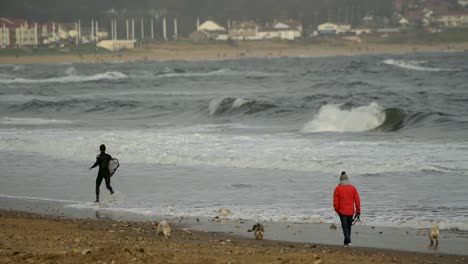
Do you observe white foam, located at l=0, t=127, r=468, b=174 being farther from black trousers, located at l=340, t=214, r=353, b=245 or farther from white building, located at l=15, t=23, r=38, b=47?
white building, located at l=15, t=23, r=38, b=47

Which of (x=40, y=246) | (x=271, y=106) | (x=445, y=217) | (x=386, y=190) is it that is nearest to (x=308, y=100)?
(x=271, y=106)

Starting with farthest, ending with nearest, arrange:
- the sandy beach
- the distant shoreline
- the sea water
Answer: the distant shoreline
the sea water
the sandy beach

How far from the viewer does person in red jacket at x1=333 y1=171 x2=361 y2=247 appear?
11.8m

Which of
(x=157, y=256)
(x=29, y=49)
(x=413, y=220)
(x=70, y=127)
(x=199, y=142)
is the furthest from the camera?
(x=29, y=49)

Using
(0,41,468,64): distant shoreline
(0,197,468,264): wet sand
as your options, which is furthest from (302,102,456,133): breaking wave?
(0,41,468,64): distant shoreline

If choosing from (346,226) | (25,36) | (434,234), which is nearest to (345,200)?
(346,226)

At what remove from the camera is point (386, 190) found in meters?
16.2

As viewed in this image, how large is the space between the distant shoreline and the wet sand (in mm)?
157878

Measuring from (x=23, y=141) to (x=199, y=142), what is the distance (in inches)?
191

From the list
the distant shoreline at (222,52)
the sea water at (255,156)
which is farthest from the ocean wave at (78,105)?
the distant shoreline at (222,52)

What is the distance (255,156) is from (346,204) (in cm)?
948

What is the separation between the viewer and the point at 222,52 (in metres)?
192

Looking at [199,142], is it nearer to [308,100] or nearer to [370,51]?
[308,100]

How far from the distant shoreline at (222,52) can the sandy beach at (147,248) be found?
159 metres
